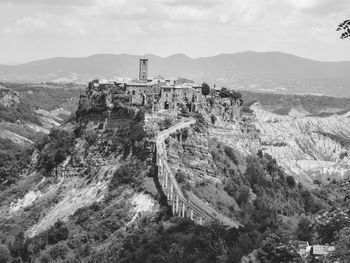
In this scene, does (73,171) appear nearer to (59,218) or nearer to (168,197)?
(59,218)

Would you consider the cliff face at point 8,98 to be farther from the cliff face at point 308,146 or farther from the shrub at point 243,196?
the shrub at point 243,196

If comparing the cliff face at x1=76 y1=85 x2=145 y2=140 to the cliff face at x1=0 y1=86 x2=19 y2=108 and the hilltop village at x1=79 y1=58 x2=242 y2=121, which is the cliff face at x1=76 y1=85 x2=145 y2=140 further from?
the cliff face at x1=0 y1=86 x2=19 y2=108

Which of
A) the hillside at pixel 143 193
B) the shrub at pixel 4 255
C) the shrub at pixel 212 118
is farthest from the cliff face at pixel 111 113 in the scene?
the shrub at pixel 4 255

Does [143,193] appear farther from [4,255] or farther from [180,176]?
[4,255]

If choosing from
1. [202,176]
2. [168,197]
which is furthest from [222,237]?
[202,176]

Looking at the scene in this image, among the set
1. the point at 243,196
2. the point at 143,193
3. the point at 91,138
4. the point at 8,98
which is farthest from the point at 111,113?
the point at 8,98

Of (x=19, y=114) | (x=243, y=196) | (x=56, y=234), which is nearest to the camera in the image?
(x=56, y=234)
